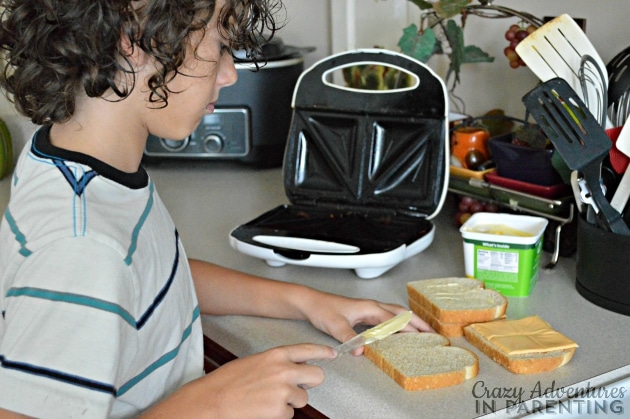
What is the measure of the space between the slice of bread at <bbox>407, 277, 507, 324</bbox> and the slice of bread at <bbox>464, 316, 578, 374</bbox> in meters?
0.02

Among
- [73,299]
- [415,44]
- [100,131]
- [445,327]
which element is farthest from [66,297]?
[415,44]

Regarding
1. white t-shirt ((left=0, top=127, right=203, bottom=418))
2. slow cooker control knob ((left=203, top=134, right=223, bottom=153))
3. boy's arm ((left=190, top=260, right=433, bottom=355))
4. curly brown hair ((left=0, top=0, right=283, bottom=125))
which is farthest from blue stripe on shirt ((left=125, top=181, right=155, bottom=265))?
slow cooker control knob ((left=203, top=134, right=223, bottom=153))

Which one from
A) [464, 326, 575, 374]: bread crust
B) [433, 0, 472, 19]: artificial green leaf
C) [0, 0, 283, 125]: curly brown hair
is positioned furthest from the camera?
[433, 0, 472, 19]: artificial green leaf

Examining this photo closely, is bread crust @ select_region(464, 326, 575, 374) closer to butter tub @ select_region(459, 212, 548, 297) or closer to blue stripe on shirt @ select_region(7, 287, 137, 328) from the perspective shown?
butter tub @ select_region(459, 212, 548, 297)

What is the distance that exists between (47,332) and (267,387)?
0.79 ft

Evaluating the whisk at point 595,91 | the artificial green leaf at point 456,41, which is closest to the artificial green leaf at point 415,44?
the artificial green leaf at point 456,41

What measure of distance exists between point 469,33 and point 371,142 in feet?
1.40

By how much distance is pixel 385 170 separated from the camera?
138 cm

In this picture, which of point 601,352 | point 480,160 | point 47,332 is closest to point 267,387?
point 47,332

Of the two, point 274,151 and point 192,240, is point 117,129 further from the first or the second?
point 274,151

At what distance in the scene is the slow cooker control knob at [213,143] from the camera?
174 centimetres

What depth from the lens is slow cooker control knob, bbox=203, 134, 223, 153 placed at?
1.74 meters

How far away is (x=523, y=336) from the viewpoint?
3.22 ft

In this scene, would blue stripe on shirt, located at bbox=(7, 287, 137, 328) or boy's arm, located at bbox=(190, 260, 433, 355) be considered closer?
blue stripe on shirt, located at bbox=(7, 287, 137, 328)
